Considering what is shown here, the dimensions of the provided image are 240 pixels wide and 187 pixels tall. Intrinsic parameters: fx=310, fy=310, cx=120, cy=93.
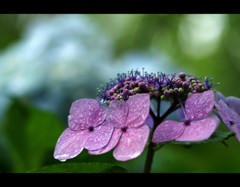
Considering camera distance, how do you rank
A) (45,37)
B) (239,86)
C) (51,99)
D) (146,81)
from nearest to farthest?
(146,81) < (51,99) < (45,37) < (239,86)

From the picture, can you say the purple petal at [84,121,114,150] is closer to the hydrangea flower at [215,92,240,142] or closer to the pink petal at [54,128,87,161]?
the pink petal at [54,128,87,161]

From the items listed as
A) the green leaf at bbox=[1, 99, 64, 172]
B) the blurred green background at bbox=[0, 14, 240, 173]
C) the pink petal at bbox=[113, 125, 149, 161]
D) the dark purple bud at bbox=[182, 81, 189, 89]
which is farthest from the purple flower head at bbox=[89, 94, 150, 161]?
the green leaf at bbox=[1, 99, 64, 172]

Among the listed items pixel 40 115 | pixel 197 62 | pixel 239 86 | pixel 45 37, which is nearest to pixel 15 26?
pixel 45 37

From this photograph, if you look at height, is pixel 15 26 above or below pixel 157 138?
above

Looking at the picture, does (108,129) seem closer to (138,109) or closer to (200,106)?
(138,109)
